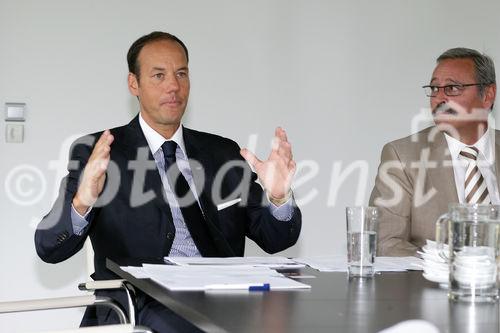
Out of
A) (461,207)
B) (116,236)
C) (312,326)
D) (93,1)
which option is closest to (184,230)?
(116,236)

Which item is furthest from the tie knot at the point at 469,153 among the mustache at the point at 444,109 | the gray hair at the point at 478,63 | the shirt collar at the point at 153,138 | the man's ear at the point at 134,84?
the man's ear at the point at 134,84

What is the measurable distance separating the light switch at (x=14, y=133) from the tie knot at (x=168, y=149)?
156 cm

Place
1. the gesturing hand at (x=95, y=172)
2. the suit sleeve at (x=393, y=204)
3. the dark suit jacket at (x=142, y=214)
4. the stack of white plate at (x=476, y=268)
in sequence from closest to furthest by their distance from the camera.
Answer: the stack of white plate at (x=476, y=268) → the gesturing hand at (x=95, y=172) → the dark suit jacket at (x=142, y=214) → the suit sleeve at (x=393, y=204)

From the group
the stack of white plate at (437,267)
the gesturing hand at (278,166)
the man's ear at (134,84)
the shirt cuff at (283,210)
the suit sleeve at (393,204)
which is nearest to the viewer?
the stack of white plate at (437,267)

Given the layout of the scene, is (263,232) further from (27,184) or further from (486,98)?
(27,184)

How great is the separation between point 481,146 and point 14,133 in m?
2.41

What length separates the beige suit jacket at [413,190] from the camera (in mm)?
3145

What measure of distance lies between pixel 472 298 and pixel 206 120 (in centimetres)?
316

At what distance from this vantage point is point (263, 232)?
121 inches

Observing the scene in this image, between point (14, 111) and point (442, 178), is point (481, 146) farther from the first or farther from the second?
point (14, 111)

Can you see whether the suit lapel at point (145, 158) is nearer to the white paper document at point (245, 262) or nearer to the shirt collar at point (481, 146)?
the white paper document at point (245, 262)

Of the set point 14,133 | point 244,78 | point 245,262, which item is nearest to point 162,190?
point 245,262

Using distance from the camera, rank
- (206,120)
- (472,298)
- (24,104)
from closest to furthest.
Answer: (472,298) → (24,104) → (206,120)

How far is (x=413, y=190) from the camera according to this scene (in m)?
3.26
